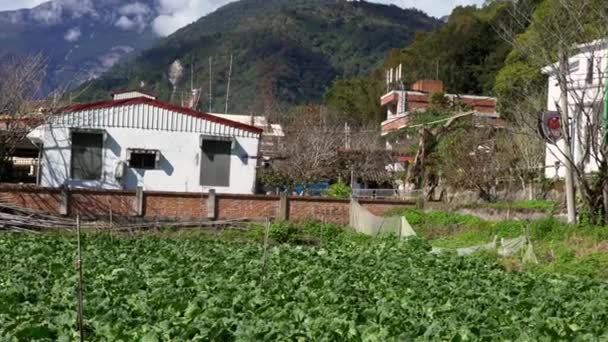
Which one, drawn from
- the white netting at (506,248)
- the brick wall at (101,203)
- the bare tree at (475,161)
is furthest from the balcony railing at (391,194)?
the white netting at (506,248)

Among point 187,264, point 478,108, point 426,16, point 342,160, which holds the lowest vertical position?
point 187,264

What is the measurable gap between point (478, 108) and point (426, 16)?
108966mm

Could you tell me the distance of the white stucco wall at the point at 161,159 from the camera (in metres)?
31.4

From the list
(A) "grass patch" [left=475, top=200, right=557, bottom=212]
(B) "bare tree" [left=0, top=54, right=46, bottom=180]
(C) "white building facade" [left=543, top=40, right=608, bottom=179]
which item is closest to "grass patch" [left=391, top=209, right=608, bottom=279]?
(A) "grass patch" [left=475, top=200, right=557, bottom=212]

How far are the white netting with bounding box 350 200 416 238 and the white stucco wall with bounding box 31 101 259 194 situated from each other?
193 inches

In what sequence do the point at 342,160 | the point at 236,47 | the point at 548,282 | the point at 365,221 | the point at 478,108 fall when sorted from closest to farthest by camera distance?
the point at 548,282 < the point at 365,221 < the point at 342,160 < the point at 478,108 < the point at 236,47

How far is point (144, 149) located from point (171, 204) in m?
3.35

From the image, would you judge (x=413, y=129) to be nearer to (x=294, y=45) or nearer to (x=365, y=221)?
(x=365, y=221)

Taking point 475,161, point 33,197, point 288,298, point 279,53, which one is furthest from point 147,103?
point 279,53

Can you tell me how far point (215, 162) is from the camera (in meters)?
32.9

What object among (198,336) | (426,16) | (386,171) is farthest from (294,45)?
(198,336)

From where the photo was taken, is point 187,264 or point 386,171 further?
point 386,171

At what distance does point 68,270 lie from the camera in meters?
14.9

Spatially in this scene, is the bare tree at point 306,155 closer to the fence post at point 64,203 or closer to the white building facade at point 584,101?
the white building facade at point 584,101
